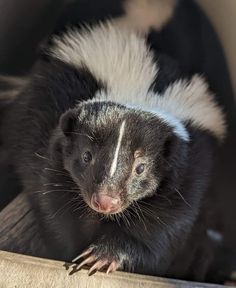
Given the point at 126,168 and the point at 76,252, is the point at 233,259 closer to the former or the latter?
Result: the point at 76,252

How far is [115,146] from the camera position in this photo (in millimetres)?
1562

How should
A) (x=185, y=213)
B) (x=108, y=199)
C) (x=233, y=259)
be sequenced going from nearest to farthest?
(x=108, y=199)
(x=185, y=213)
(x=233, y=259)

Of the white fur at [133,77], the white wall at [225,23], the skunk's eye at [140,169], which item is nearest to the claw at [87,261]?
the skunk's eye at [140,169]

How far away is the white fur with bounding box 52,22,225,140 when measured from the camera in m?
1.80

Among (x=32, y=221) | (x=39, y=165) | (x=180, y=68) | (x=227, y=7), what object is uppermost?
(x=227, y=7)

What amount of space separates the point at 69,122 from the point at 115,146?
192 mm

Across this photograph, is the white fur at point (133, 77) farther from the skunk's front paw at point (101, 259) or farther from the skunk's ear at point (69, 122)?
the skunk's front paw at point (101, 259)

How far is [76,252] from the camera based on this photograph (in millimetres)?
1832

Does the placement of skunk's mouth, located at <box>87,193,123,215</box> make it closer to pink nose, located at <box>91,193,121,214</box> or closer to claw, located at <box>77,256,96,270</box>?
pink nose, located at <box>91,193,121,214</box>

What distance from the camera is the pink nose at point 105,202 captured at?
59.2 inches

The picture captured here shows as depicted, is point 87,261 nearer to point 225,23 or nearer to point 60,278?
point 60,278

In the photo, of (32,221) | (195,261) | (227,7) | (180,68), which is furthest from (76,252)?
(227,7)

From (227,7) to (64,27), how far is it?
552 mm

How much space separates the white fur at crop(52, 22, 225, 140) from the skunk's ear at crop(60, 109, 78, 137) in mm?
121
